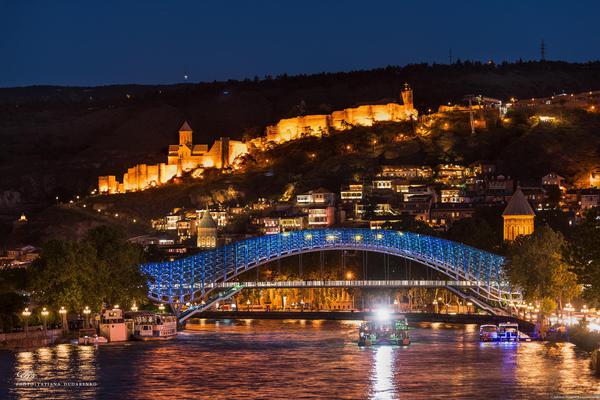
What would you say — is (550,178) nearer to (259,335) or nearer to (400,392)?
(259,335)

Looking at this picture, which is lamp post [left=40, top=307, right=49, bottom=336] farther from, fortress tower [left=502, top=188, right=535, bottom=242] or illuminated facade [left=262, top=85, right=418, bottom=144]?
illuminated facade [left=262, top=85, right=418, bottom=144]

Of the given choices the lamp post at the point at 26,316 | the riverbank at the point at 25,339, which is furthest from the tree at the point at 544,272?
the lamp post at the point at 26,316

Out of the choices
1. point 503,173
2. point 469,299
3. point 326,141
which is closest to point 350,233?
point 469,299

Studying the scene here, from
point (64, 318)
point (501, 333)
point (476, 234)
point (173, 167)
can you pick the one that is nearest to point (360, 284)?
point (476, 234)

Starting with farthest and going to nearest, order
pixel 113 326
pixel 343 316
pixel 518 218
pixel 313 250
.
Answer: pixel 518 218 → pixel 343 316 → pixel 313 250 → pixel 113 326

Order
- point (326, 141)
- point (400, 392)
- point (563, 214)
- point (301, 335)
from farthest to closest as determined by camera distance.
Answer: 1. point (326, 141)
2. point (563, 214)
3. point (301, 335)
4. point (400, 392)

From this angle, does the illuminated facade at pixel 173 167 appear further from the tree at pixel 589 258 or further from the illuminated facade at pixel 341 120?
the tree at pixel 589 258

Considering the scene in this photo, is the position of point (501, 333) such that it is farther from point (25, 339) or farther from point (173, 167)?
point (173, 167)
